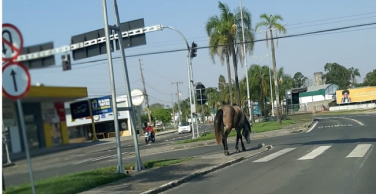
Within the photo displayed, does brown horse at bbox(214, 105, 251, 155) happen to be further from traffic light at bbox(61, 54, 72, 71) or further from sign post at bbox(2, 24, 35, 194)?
sign post at bbox(2, 24, 35, 194)

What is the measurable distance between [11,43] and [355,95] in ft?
315

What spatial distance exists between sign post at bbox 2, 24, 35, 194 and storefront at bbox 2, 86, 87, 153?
10 cm

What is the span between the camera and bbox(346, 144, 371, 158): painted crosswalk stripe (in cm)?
1583

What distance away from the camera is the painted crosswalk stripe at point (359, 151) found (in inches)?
623

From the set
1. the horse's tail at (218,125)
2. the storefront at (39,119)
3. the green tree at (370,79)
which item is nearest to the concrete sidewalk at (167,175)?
the horse's tail at (218,125)

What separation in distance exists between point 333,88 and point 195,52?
93.6 metres

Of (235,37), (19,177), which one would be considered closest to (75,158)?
(19,177)

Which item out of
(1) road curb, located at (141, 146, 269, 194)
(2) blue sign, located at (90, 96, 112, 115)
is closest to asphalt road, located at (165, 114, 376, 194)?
(1) road curb, located at (141, 146, 269, 194)

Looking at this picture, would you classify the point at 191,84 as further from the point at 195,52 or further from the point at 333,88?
the point at 333,88

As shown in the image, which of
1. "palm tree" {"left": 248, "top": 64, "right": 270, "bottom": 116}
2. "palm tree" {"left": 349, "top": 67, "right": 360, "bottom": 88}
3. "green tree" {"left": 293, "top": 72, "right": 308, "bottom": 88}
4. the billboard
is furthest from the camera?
"green tree" {"left": 293, "top": 72, "right": 308, "bottom": 88}

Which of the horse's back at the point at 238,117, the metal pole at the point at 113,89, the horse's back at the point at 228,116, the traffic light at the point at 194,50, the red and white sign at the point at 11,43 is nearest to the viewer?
the red and white sign at the point at 11,43

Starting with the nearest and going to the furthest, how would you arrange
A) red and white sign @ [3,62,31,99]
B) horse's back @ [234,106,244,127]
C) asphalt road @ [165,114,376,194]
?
red and white sign @ [3,62,31,99], asphalt road @ [165,114,376,194], horse's back @ [234,106,244,127]

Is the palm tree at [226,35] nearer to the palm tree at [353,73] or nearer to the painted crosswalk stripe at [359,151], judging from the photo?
the painted crosswalk stripe at [359,151]

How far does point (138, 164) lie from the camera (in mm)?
15805
